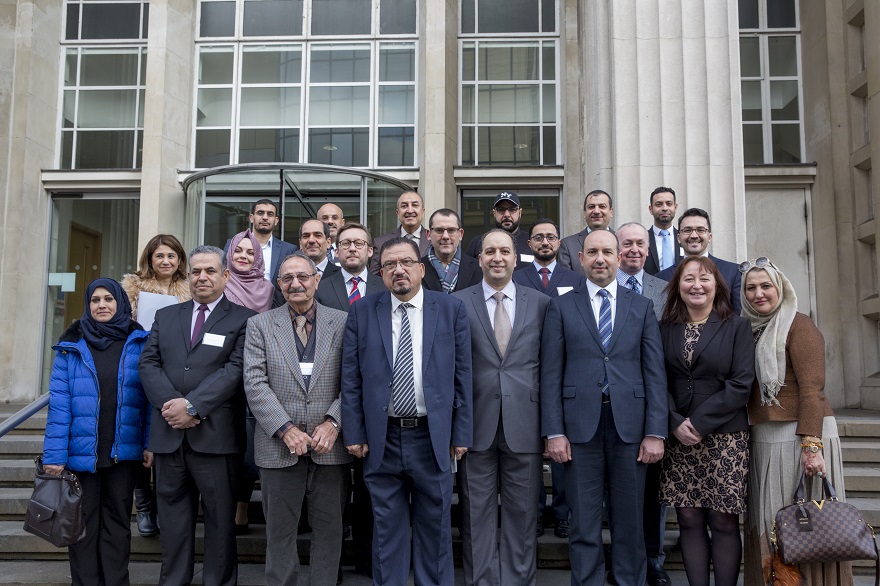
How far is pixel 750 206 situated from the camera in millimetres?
9844

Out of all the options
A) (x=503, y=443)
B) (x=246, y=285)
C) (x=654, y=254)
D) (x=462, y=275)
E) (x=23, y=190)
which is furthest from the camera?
(x=23, y=190)

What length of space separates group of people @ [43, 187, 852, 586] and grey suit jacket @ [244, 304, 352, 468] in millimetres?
12

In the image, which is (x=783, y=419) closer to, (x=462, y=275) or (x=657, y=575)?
(x=657, y=575)

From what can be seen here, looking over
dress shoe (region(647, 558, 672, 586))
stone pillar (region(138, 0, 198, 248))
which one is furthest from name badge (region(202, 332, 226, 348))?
stone pillar (region(138, 0, 198, 248))

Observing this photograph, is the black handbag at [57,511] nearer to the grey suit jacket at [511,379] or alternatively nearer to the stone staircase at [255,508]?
the stone staircase at [255,508]

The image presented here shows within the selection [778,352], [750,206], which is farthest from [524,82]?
[778,352]

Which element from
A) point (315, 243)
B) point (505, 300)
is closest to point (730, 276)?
point (505, 300)

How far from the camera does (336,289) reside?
5152 millimetres

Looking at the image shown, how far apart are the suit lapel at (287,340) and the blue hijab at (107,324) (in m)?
0.99

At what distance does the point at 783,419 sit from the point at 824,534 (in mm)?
614

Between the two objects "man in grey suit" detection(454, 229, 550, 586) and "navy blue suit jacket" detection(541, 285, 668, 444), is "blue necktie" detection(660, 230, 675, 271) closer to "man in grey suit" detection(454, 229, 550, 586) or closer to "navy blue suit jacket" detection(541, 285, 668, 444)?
"navy blue suit jacket" detection(541, 285, 668, 444)

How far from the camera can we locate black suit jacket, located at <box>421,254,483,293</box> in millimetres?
5273

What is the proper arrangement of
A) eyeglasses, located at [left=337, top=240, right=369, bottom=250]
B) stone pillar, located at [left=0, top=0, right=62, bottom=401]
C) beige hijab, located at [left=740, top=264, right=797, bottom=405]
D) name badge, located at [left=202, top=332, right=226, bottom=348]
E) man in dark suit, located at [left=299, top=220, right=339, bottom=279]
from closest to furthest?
beige hijab, located at [left=740, top=264, right=797, bottom=405] < name badge, located at [left=202, top=332, right=226, bottom=348] < eyeglasses, located at [left=337, top=240, right=369, bottom=250] < man in dark suit, located at [left=299, top=220, right=339, bottom=279] < stone pillar, located at [left=0, top=0, right=62, bottom=401]

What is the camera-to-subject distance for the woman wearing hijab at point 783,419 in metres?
3.88
